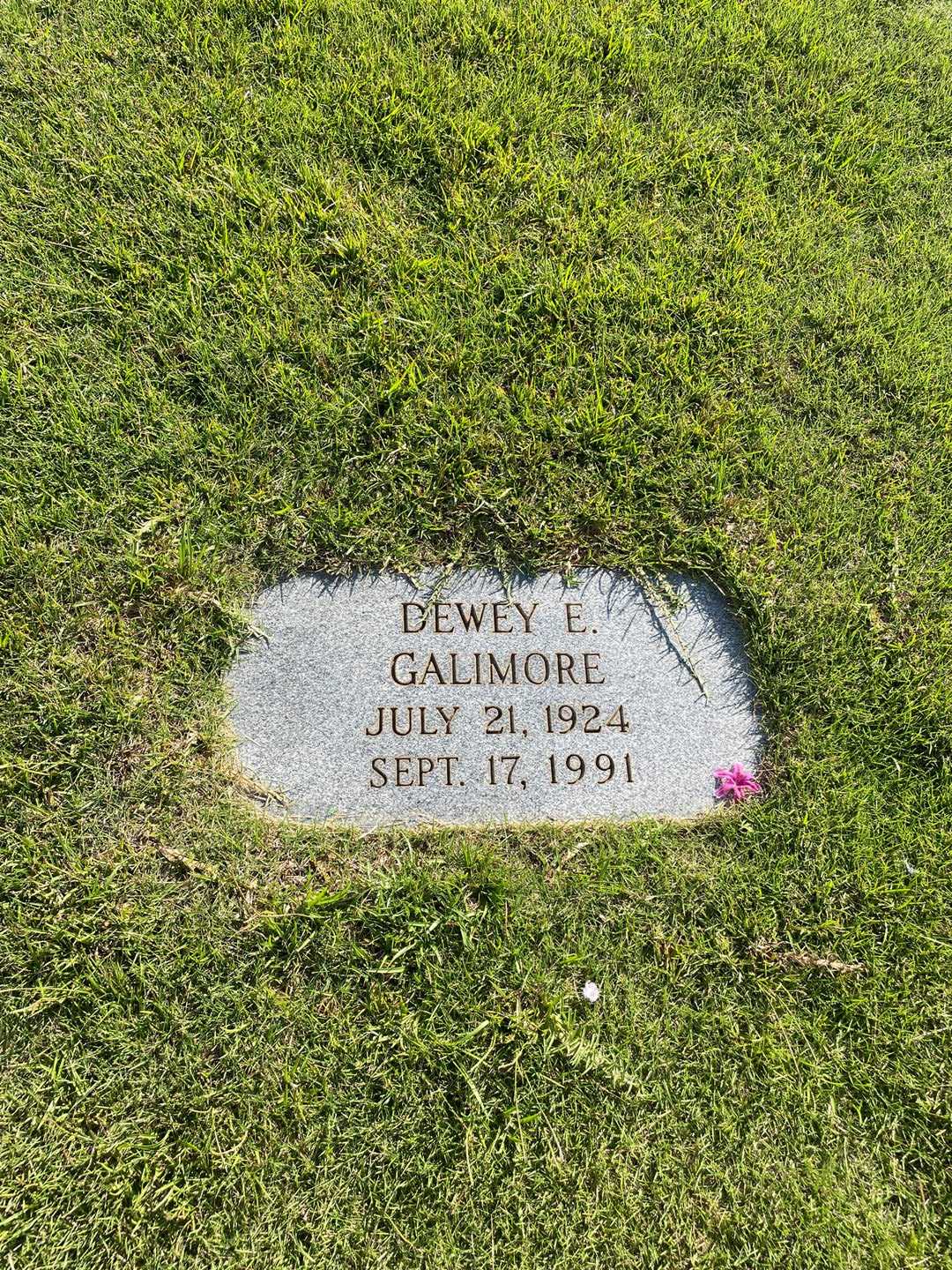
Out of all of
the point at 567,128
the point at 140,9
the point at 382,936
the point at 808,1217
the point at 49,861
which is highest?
the point at 140,9

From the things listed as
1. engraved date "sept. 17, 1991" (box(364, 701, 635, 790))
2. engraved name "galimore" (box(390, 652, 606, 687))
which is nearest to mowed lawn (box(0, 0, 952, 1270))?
engraved date "sept. 17, 1991" (box(364, 701, 635, 790))

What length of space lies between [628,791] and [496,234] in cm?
200

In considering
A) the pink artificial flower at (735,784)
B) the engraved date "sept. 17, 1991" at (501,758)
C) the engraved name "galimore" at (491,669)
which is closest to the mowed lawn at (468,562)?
the pink artificial flower at (735,784)

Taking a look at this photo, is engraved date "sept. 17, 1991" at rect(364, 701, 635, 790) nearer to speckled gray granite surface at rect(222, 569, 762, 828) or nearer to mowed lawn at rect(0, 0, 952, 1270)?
speckled gray granite surface at rect(222, 569, 762, 828)

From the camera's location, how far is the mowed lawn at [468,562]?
75.9 inches

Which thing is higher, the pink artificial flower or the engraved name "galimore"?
the engraved name "galimore"

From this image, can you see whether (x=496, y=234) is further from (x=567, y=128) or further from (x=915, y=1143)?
(x=915, y=1143)

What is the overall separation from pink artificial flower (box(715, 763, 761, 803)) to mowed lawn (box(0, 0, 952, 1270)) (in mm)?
43

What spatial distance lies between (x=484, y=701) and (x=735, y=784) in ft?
2.55

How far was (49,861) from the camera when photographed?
2.10m

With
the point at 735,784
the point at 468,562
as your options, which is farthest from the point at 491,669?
the point at 735,784

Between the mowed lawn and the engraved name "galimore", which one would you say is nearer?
the mowed lawn

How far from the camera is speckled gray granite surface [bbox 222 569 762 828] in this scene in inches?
87.7

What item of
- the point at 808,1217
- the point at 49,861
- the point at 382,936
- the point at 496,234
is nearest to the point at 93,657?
the point at 49,861
